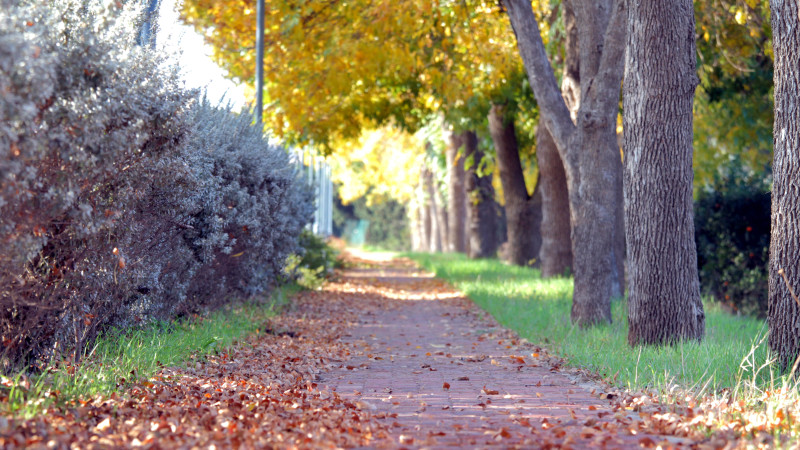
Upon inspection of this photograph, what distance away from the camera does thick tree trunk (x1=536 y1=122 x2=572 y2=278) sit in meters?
16.8

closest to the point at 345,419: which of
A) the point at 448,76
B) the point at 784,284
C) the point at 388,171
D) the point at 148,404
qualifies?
the point at 148,404

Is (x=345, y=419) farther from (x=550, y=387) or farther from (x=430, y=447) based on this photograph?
(x=550, y=387)

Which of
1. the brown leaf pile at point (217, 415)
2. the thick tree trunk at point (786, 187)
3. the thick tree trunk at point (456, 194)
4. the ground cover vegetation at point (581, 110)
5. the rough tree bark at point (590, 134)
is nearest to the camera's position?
the brown leaf pile at point (217, 415)

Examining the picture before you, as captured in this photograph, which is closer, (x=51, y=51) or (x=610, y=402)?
(x=51, y=51)

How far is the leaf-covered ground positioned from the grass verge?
0.48ft

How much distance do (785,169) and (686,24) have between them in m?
2.27

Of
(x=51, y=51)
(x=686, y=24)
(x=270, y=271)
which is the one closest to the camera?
(x=51, y=51)

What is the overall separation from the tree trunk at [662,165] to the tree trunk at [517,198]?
489 inches

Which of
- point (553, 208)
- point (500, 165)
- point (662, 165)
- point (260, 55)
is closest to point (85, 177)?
point (662, 165)

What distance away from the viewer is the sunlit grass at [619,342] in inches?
256

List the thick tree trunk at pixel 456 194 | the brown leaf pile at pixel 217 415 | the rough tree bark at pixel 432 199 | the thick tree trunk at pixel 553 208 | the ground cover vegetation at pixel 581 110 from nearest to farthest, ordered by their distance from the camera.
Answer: the brown leaf pile at pixel 217 415, the ground cover vegetation at pixel 581 110, the thick tree trunk at pixel 553 208, the thick tree trunk at pixel 456 194, the rough tree bark at pixel 432 199

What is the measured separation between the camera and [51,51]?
506cm

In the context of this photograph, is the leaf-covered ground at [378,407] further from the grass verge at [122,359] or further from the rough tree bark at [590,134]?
the rough tree bark at [590,134]

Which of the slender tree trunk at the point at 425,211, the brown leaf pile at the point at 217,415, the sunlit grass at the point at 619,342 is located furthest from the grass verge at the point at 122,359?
the slender tree trunk at the point at 425,211
